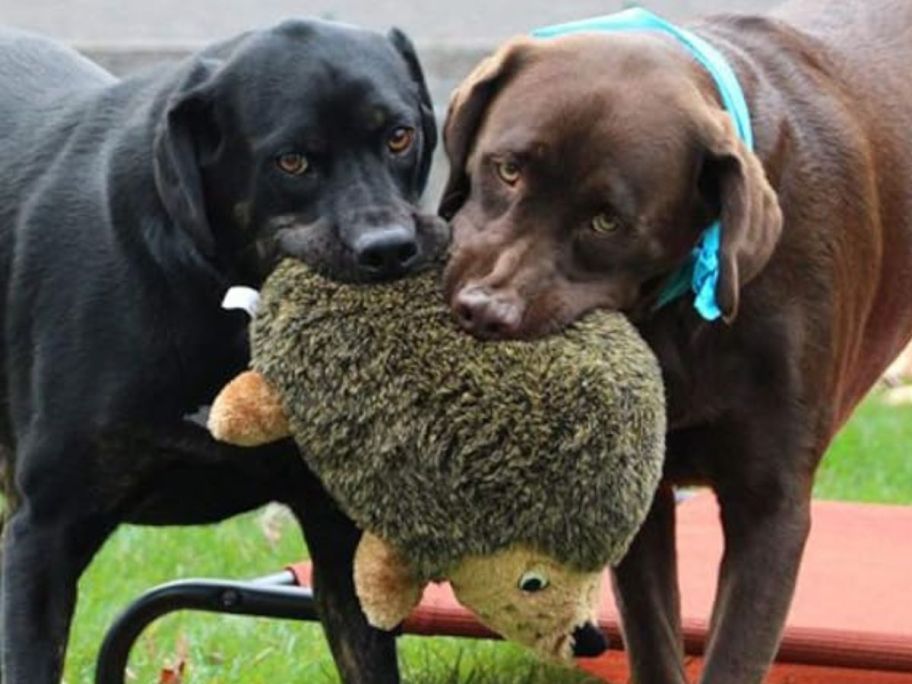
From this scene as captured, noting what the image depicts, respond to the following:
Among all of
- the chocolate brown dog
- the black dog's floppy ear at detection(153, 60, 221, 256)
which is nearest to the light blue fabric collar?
the chocolate brown dog

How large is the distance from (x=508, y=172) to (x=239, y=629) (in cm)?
225

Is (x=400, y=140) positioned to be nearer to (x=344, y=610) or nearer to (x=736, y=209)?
(x=736, y=209)

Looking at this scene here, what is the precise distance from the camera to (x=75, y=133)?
4266 mm

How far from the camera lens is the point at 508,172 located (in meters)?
3.70

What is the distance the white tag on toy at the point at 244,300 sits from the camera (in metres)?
3.76

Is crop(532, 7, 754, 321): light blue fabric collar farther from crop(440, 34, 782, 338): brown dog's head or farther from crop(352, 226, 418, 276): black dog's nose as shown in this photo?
crop(352, 226, 418, 276): black dog's nose

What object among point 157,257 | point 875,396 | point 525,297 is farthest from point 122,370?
point 875,396

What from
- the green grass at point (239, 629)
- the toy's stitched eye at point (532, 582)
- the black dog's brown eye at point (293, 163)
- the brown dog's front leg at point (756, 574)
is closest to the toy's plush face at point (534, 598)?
the toy's stitched eye at point (532, 582)

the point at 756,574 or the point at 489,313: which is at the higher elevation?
the point at 489,313

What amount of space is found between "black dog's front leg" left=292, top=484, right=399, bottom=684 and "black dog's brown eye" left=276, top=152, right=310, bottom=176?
74cm

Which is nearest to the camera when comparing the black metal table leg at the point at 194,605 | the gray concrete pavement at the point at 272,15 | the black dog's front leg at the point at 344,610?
the black dog's front leg at the point at 344,610

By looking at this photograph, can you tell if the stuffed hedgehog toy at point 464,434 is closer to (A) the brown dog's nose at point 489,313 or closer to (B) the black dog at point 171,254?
(A) the brown dog's nose at point 489,313

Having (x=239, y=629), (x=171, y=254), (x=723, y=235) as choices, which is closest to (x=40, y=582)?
(x=171, y=254)

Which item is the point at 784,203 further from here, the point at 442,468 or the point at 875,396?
the point at 875,396
